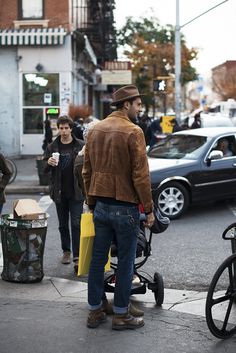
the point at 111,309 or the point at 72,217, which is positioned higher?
the point at 72,217

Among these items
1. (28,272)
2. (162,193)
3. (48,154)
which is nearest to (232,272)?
(28,272)

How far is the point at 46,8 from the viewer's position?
22094 mm

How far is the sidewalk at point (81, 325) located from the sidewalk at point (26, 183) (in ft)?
26.7

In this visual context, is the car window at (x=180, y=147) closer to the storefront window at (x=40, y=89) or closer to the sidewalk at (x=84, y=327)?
the sidewalk at (x=84, y=327)

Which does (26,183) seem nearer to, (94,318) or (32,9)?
(32,9)

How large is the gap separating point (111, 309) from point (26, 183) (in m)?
10.4

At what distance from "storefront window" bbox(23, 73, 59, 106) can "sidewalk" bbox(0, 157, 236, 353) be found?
1613cm

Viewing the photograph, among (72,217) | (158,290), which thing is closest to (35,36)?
(72,217)

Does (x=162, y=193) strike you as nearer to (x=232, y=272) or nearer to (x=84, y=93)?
(x=232, y=272)

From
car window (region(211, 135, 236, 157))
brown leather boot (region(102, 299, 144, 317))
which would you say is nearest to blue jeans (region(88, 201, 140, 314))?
brown leather boot (region(102, 299, 144, 317))

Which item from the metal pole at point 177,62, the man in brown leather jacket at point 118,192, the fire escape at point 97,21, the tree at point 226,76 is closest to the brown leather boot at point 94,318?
the man in brown leather jacket at point 118,192

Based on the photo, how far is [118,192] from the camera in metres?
4.70

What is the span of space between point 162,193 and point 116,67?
17.4 m

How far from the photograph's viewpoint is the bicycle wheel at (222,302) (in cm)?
467
